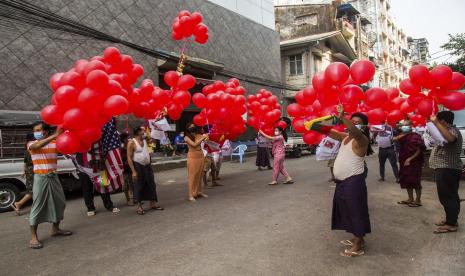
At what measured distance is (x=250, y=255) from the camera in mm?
4020

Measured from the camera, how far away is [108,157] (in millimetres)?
6613

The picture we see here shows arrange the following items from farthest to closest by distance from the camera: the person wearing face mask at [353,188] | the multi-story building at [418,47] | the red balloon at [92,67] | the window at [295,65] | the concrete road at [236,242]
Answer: the multi-story building at [418,47] < the window at [295,65] < the red balloon at [92,67] < the person wearing face mask at [353,188] < the concrete road at [236,242]

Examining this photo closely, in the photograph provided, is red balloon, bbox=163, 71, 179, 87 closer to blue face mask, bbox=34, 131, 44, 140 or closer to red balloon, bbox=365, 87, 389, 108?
blue face mask, bbox=34, 131, 44, 140

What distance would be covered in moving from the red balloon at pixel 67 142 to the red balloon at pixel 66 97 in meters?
0.37

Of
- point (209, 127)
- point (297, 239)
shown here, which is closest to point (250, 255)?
point (297, 239)

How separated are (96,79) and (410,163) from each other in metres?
5.66

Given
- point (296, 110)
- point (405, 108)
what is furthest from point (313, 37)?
point (296, 110)

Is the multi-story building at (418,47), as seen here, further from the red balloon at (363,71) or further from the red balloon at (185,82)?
the red balloon at (363,71)

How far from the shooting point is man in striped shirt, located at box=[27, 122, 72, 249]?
474 centimetres

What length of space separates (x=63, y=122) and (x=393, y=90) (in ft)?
16.4

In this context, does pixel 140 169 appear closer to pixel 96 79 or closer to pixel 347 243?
pixel 96 79

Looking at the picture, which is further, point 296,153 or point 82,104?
point 296,153

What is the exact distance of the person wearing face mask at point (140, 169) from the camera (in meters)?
6.38

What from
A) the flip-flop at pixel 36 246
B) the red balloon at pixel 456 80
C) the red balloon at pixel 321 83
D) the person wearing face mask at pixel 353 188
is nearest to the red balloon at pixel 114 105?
the flip-flop at pixel 36 246
